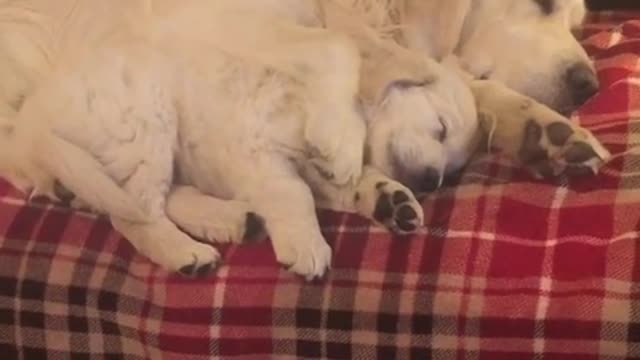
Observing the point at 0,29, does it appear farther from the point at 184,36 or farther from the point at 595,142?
the point at 595,142

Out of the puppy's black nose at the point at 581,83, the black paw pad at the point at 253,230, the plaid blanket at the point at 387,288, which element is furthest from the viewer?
the puppy's black nose at the point at 581,83

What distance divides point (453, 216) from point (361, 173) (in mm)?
130

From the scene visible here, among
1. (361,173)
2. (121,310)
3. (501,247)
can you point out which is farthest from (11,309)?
(501,247)

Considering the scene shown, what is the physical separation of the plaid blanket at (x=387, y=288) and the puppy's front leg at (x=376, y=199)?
0.05 ft

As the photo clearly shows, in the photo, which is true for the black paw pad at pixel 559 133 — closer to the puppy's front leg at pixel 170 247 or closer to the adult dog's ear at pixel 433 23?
the adult dog's ear at pixel 433 23

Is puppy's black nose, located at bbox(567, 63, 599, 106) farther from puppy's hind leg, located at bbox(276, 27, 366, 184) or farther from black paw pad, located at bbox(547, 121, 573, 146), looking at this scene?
puppy's hind leg, located at bbox(276, 27, 366, 184)

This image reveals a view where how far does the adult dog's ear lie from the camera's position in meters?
1.47

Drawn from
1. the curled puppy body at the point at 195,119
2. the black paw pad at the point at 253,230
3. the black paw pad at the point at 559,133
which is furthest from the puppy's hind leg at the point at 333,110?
the black paw pad at the point at 559,133

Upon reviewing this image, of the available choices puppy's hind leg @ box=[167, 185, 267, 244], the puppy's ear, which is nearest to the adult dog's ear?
the puppy's ear

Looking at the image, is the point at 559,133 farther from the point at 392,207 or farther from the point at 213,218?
the point at 213,218

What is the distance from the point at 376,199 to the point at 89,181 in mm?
347

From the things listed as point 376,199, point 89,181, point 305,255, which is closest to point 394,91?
point 376,199

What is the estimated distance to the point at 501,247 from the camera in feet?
4.03

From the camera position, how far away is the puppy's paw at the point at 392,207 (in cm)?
126
